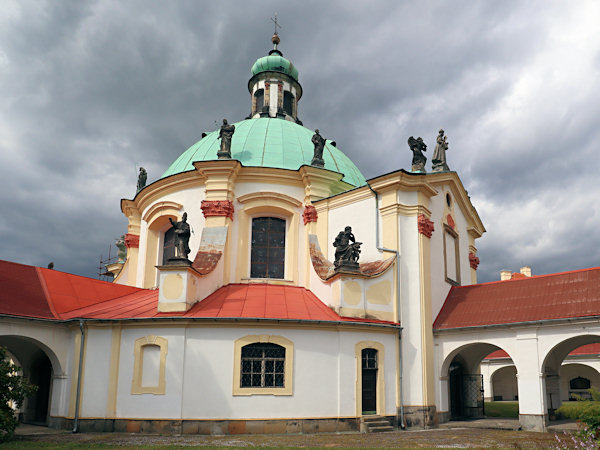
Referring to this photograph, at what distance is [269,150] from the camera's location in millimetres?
22984

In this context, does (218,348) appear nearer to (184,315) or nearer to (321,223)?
Result: (184,315)

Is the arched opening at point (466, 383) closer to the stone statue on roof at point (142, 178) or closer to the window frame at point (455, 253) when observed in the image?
the window frame at point (455, 253)

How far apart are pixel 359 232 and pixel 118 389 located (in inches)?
401

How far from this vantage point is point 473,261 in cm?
2462

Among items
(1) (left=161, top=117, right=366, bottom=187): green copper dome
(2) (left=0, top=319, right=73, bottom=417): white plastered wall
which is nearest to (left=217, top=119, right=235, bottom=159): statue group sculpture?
(1) (left=161, top=117, right=366, bottom=187): green copper dome

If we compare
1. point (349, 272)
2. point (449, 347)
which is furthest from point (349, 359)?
point (449, 347)

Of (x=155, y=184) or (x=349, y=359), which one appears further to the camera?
(x=155, y=184)

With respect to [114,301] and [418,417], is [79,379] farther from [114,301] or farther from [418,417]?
[418,417]

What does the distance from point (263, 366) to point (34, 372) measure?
9.16 m

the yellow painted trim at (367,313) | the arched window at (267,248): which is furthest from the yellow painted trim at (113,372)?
the yellow painted trim at (367,313)

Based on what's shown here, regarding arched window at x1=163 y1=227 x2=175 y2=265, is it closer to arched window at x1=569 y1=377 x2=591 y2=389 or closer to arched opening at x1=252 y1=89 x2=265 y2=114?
arched opening at x1=252 y1=89 x2=265 y2=114

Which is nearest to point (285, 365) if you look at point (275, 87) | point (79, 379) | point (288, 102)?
point (79, 379)

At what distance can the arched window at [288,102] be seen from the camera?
1172 inches

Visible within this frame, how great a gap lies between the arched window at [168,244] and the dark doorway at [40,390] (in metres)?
6.22
